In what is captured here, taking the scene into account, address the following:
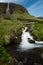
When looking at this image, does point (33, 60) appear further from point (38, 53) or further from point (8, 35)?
point (8, 35)

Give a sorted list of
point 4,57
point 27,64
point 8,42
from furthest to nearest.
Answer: point 8,42
point 27,64
point 4,57

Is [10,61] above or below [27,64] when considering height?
above

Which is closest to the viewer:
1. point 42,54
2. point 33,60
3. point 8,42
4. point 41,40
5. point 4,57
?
point 4,57

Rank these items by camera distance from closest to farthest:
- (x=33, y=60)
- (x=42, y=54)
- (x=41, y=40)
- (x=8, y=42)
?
(x=33, y=60), (x=42, y=54), (x=8, y=42), (x=41, y=40)

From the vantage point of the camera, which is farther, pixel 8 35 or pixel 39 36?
pixel 39 36

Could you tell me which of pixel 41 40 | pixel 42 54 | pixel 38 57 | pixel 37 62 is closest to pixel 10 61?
pixel 37 62

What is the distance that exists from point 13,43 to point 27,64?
26.1m

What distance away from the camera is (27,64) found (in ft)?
127

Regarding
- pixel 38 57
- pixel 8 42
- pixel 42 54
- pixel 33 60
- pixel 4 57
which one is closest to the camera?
pixel 4 57

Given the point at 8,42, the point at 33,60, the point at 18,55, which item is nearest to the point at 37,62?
the point at 33,60

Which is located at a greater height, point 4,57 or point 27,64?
point 4,57

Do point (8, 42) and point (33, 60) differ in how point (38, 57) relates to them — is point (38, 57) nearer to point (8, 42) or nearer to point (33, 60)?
point (33, 60)

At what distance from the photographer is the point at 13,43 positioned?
64312mm

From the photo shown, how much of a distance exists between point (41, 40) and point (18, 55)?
26775 mm
